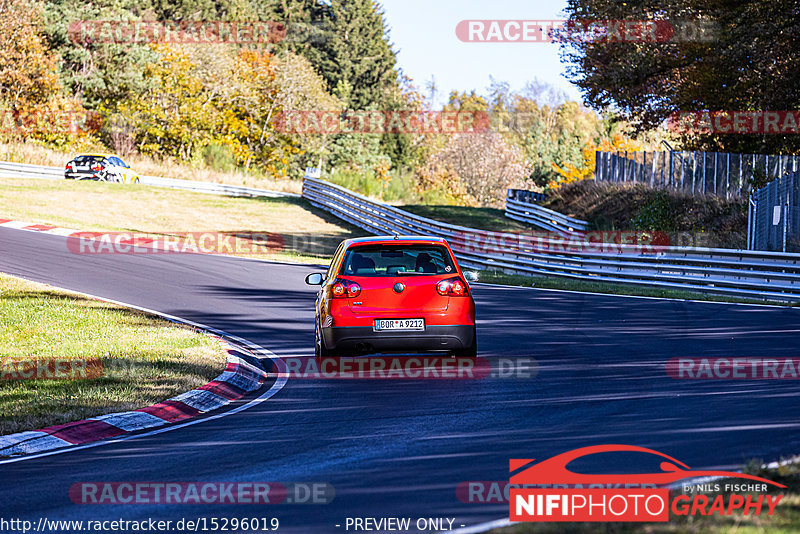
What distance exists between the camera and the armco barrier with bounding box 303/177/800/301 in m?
21.4

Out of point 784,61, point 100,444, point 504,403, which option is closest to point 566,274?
point 784,61

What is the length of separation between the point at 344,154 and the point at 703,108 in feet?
184

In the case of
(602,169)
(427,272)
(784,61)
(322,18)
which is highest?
(322,18)

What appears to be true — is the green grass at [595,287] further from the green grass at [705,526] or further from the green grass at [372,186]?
the green grass at [372,186]

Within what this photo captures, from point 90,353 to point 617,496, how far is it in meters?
8.33

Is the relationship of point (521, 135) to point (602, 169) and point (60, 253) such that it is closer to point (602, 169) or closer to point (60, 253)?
point (602, 169)

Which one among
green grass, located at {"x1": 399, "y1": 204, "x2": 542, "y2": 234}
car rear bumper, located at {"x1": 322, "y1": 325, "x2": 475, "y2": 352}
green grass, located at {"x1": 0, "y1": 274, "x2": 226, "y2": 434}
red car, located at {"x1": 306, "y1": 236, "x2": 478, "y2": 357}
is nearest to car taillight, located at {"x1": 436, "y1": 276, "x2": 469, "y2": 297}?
red car, located at {"x1": 306, "y1": 236, "x2": 478, "y2": 357}

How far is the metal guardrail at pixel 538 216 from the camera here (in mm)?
36156

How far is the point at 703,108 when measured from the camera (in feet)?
111

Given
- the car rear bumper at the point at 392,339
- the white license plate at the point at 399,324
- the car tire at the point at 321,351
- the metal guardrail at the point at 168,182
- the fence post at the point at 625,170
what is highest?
the fence post at the point at 625,170

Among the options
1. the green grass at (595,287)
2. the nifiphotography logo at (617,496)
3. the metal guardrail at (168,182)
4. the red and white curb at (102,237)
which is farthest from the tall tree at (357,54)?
the nifiphotography logo at (617,496)

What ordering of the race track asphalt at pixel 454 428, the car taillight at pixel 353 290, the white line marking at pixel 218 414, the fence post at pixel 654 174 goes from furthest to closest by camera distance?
1. the fence post at pixel 654 174
2. the car taillight at pixel 353 290
3. the white line marking at pixel 218 414
4. the race track asphalt at pixel 454 428

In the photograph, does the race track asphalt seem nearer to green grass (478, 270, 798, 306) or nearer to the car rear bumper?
the car rear bumper

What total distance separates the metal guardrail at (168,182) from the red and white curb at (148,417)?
38012mm
